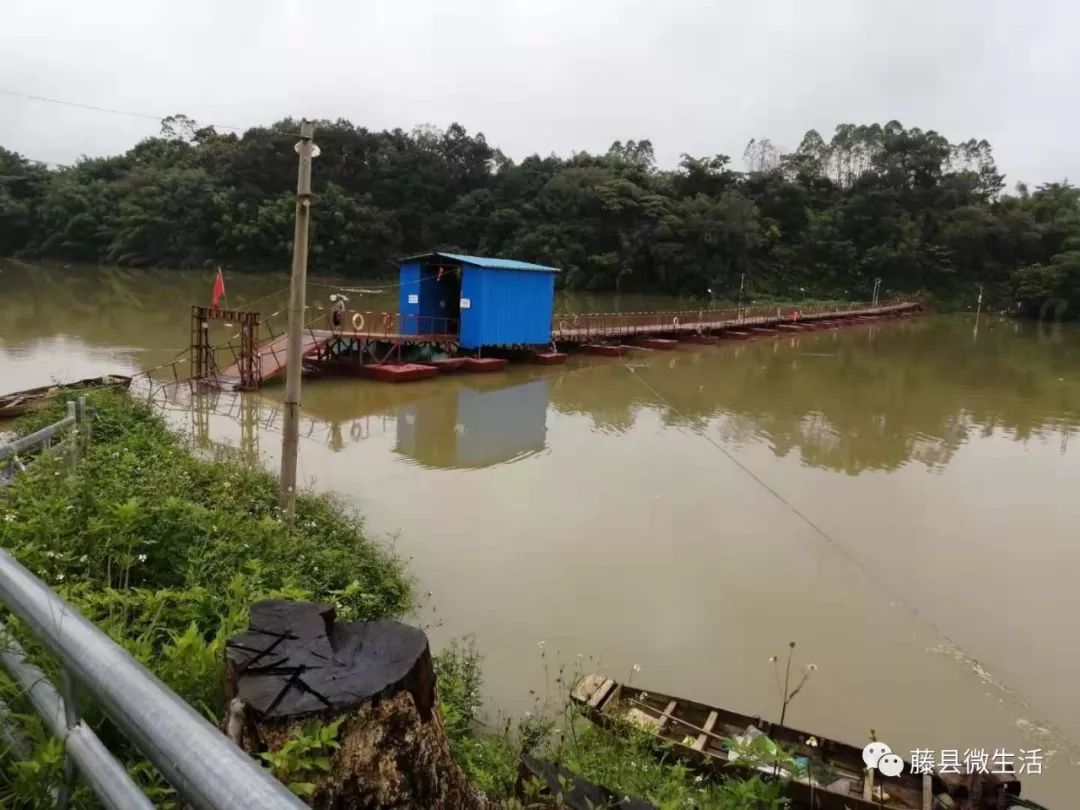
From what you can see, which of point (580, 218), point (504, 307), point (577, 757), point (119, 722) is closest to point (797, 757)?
point (577, 757)

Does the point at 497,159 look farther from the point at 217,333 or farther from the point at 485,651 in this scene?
the point at 485,651

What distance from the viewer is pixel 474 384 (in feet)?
61.3

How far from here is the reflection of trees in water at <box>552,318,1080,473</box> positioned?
15.4 meters

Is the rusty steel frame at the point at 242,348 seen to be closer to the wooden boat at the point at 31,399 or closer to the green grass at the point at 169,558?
the wooden boat at the point at 31,399

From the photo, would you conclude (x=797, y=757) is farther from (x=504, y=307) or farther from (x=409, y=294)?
(x=409, y=294)

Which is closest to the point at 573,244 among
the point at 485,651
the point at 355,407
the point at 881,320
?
the point at 881,320

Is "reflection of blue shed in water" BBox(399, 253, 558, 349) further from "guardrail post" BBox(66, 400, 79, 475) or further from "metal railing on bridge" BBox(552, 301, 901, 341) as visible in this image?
"guardrail post" BBox(66, 400, 79, 475)

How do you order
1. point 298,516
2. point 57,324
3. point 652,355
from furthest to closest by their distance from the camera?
1. point 652,355
2. point 57,324
3. point 298,516

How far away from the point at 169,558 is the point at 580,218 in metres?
49.6

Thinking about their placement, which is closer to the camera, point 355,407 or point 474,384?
point 355,407

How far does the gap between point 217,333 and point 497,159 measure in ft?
135

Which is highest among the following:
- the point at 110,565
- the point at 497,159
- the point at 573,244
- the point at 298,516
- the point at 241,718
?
the point at 497,159

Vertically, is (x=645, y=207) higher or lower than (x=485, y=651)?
higher

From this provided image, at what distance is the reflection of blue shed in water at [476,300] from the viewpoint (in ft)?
66.1
